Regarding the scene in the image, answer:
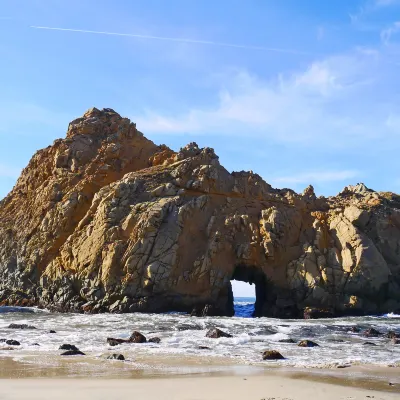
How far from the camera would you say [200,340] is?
A: 20.4 metres

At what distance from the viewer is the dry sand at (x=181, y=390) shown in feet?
31.4

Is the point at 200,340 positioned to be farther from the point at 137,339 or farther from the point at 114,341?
the point at 114,341

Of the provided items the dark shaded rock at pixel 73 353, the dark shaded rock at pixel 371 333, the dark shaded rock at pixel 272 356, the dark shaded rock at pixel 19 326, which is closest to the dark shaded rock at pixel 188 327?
the dark shaded rock at pixel 19 326

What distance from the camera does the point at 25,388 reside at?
1003 cm

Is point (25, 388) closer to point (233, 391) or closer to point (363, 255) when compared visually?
point (233, 391)

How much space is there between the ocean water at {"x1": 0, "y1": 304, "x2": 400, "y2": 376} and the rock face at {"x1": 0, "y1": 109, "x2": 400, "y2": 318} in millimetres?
4414

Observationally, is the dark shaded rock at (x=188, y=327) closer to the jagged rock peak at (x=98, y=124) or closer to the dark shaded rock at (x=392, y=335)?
the dark shaded rock at (x=392, y=335)

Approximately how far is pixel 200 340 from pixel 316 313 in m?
15.5

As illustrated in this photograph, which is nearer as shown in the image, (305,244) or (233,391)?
(233,391)

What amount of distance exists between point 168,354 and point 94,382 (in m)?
5.81

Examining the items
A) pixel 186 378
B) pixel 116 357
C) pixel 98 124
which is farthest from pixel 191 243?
pixel 186 378

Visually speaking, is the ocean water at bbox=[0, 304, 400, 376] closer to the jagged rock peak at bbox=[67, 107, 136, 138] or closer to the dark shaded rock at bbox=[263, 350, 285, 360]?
the dark shaded rock at bbox=[263, 350, 285, 360]

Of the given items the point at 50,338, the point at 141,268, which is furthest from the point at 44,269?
the point at 50,338

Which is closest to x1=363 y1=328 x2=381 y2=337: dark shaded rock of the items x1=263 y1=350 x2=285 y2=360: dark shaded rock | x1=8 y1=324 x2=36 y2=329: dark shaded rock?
x1=263 y1=350 x2=285 y2=360: dark shaded rock
